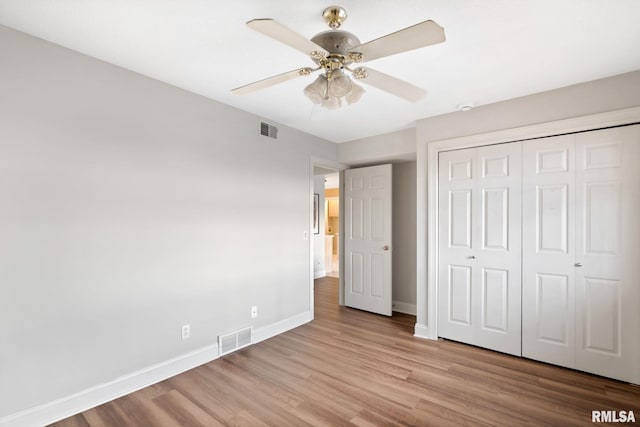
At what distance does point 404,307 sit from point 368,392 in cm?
224

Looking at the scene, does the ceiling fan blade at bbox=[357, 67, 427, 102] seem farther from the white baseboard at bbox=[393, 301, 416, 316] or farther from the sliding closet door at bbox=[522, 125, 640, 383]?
the white baseboard at bbox=[393, 301, 416, 316]

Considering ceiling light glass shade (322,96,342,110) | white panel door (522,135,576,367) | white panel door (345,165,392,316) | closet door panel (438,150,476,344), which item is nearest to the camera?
ceiling light glass shade (322,96,342,110)

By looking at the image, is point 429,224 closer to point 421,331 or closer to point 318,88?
point 421,331

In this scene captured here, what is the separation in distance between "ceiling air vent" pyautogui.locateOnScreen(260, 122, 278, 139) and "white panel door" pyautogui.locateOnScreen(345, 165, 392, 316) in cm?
147

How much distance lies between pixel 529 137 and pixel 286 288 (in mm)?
3041

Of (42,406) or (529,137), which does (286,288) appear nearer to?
(42,406)

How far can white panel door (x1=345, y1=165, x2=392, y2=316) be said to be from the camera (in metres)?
4.21

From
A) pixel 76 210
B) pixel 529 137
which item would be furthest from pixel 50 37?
pixel 529 137

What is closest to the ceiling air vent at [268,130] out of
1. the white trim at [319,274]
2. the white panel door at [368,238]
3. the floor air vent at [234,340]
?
the white panel door at [368,238]

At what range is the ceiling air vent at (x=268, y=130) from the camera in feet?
11.1

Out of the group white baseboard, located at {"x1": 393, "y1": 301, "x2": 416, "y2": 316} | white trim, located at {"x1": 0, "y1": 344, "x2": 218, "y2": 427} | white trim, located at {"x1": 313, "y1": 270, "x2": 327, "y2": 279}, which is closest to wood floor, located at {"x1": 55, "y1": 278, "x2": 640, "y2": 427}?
white trim, located at {"x1": 0, "y1": 344, "x2": 218, "y2": 427}

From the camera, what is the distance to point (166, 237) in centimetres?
255

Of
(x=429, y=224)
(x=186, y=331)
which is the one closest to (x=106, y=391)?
(x=186, y=331)

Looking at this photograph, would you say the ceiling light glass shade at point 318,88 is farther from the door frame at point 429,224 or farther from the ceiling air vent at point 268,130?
the door frame at point 429,224
